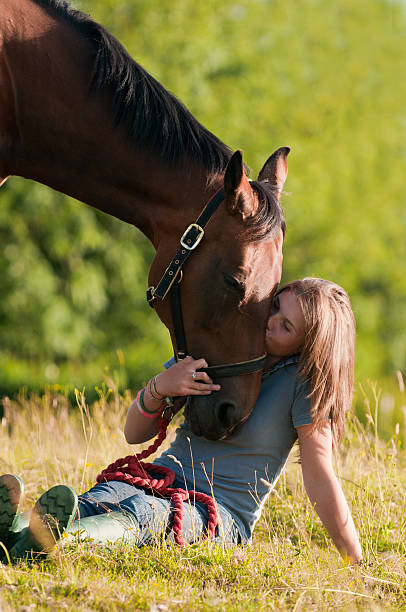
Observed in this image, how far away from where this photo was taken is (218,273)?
116 inches

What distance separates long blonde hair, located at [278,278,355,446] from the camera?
2.87m

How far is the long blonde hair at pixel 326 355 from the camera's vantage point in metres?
2.87

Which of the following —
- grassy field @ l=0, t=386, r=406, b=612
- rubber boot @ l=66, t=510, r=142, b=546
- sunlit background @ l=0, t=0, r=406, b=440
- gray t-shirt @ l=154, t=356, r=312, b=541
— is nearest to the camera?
grassy field @ l=0, t=386, r=406, b=612

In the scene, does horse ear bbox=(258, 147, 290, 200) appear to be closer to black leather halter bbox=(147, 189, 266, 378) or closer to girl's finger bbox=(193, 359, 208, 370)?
black leather halter bbox=(147, 189, 266, 378)

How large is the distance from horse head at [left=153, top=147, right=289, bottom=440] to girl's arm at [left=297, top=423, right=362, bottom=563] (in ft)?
0.95

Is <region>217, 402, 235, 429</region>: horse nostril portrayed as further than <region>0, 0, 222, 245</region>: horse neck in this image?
No

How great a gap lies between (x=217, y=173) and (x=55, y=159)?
77 cm

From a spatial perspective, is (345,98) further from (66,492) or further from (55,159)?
(66,492)

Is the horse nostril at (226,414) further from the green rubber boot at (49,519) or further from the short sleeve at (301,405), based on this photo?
the green rubber boot at (49,519)

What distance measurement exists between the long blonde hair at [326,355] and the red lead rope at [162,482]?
0.56 meters

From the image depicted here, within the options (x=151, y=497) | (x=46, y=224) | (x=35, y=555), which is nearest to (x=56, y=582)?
(x=35, y=555)

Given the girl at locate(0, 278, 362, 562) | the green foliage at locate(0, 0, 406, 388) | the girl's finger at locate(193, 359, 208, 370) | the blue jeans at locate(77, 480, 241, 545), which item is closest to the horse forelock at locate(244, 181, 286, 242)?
the girl at locate(0, 278, 362, 562)

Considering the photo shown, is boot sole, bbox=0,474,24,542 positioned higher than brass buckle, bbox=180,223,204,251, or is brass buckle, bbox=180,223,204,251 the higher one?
brass buckle, bbox=180,223,204,251

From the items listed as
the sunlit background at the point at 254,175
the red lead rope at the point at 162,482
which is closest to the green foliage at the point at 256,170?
the sunlit background at the point at 254,175
